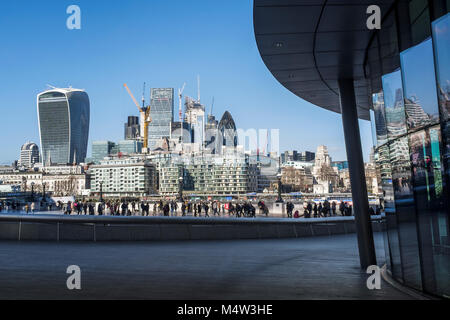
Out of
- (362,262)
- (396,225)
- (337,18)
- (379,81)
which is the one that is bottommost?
(362,262)

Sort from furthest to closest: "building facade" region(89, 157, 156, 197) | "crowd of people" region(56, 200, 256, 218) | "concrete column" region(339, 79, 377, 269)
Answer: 1. "building facade" region(89, 157, 156, 197)
2. "crowd of people" region(56, 200, 256, 218)
3. "concrete column" region(339, 79, 377, 269)

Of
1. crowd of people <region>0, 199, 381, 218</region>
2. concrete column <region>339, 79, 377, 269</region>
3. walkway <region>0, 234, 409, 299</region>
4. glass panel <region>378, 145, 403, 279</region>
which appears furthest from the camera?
crowd of people <region>0, 199, 381, 218</region>

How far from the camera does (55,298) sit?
5.43m

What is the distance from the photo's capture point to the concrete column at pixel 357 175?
8766mm

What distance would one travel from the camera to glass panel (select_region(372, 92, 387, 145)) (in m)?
7.38

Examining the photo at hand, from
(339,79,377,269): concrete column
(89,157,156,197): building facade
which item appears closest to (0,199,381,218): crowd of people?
(339,79,377,269): concrete column

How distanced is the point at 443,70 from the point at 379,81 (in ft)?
8.22

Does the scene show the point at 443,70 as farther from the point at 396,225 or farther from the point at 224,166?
the point at 224,166

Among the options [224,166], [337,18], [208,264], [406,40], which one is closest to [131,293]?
[208,264]

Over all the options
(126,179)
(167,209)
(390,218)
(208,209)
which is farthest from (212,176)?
(390,218)

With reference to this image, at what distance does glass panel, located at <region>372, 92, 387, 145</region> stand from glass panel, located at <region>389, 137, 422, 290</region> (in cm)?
64

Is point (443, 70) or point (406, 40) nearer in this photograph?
point (443, 70)

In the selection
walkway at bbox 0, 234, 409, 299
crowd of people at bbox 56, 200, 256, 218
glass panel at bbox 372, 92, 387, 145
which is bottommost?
walkway at bbox 0, 234, 409, 299

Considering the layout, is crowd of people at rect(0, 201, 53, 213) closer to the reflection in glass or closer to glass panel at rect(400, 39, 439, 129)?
glass panel at rect(400, 39, 439, 129)
